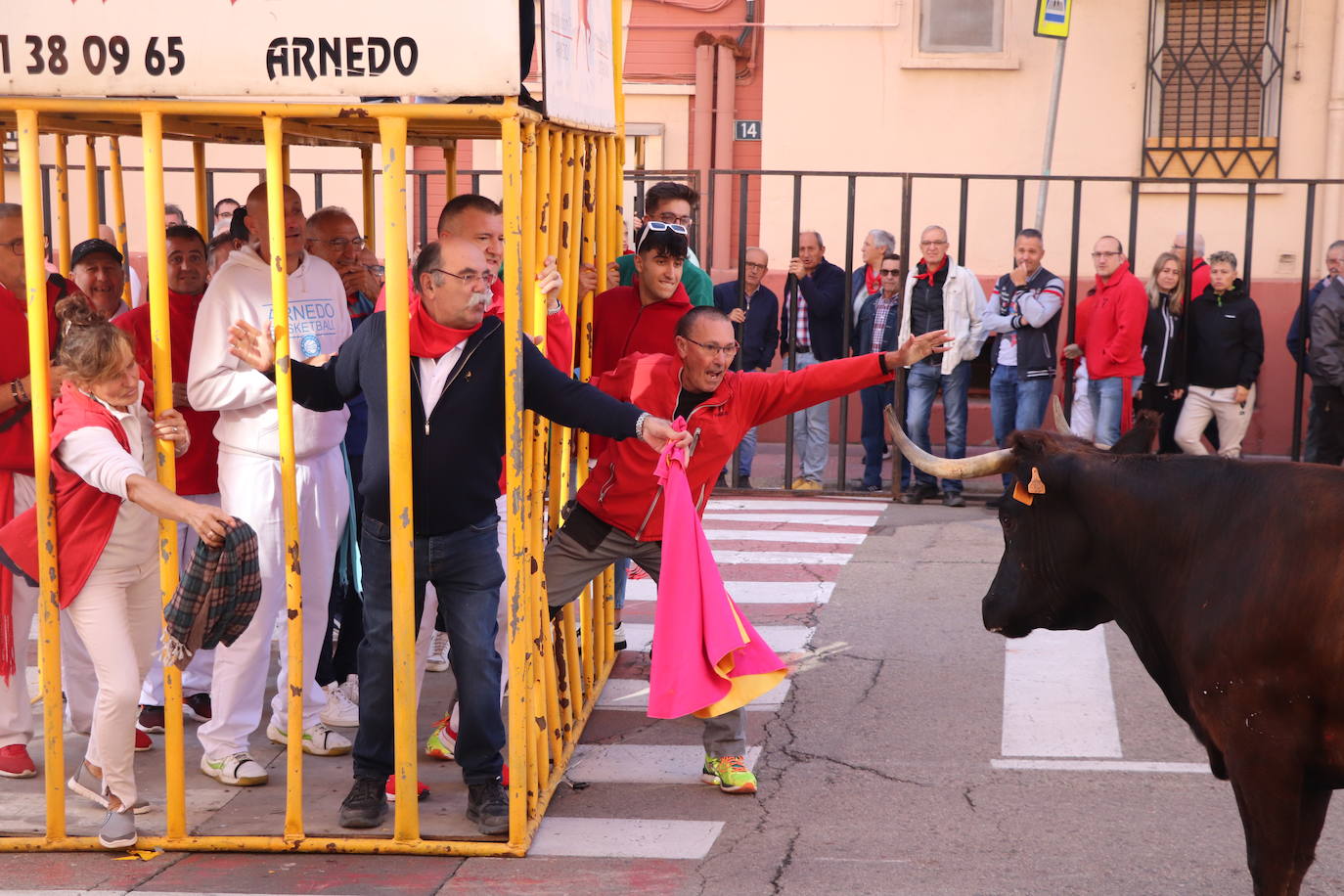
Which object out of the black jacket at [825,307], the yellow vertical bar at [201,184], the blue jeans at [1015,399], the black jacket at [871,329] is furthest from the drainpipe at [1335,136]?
the yellow vertical bar at [201,184]

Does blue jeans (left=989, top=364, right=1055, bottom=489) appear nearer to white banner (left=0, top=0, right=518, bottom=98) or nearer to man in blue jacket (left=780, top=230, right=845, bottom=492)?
man in blue jacket (left=780, top=230, right=845, bottom=492)

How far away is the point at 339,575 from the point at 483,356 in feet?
6.18

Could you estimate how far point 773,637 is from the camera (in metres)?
7.71

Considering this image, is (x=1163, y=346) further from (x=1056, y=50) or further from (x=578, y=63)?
(x=578, y=63)

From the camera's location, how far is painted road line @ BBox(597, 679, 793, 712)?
21.6ft

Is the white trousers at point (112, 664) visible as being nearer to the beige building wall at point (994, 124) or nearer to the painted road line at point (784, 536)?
the painted road line at point (784, 536)

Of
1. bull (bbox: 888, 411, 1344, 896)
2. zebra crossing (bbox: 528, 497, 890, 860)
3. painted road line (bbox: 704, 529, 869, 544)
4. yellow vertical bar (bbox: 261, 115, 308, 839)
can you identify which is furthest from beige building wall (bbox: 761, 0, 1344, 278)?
yellow vertical bar (bbox: 261, 115, 308, 839)

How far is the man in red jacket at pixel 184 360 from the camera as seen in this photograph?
5.78 metres

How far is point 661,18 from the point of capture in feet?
52.4

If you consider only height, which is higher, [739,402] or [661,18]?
[661,18]

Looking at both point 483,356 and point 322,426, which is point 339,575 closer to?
point 322,426

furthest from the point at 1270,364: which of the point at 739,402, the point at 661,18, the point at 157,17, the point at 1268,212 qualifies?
the point at 157,17

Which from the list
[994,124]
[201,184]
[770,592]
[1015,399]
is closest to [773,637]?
[770,592]

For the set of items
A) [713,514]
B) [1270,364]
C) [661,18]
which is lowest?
[713,514]
